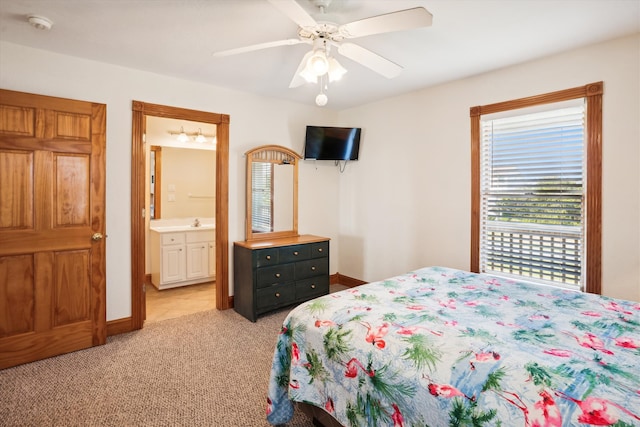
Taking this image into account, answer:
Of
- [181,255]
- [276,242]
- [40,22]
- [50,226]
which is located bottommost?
[181,255]

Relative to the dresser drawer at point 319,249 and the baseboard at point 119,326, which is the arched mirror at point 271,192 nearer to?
the dresser drawer at point 319,249

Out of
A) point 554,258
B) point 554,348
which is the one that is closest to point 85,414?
point 554,348

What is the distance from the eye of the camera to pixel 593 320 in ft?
5.42

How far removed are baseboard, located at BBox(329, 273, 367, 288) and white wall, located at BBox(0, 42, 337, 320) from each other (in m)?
1.60

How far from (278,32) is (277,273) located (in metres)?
2.31

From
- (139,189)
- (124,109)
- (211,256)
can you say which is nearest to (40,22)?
(124,109)

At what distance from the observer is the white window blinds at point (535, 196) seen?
2711 millimetres

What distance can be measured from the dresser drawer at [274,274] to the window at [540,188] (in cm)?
195

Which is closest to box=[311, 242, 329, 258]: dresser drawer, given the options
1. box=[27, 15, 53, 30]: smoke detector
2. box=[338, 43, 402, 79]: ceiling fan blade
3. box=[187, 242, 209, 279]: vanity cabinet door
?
box=[187, 242, 209, 279]: vanity cabinet door

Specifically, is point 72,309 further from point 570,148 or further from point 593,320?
point 570,148

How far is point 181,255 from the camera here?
4.61 meters

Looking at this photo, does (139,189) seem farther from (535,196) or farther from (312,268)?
(535,196)

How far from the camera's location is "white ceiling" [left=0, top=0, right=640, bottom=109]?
6.75ft

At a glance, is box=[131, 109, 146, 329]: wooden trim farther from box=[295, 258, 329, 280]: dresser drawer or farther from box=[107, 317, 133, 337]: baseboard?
box=[295, 258, 329, 280]: dresser drawer
